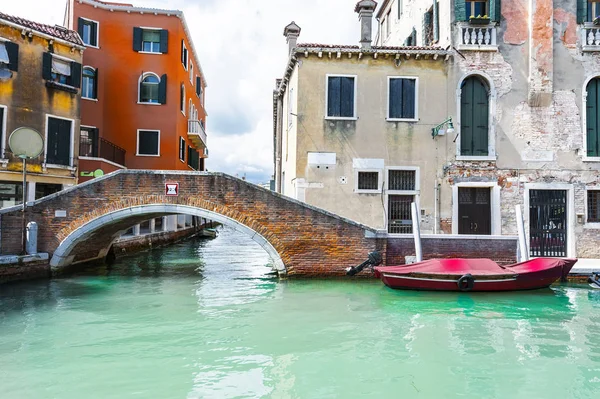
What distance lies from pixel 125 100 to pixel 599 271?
55.6 ft

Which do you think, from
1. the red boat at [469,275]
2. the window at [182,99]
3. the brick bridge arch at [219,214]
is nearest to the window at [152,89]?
the window at [182,99]

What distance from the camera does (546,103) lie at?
14.5 m

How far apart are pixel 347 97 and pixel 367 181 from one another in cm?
245

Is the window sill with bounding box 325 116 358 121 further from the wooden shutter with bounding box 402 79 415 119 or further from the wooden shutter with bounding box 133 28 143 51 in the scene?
the wooden shutter with bounding box 133 28 143 51

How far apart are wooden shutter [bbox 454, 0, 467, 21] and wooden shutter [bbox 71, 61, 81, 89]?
38.7ft

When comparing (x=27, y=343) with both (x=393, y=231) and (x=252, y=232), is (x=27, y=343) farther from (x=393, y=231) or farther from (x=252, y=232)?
(x=393, y=231)

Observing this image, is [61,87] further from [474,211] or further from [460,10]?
[474,211]

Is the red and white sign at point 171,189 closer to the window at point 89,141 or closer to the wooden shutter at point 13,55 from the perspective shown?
the wooden shutter at point 13,55

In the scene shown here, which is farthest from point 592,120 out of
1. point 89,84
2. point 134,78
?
point 89,84

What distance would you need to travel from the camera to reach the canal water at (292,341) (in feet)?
19.2

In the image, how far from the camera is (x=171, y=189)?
472 inches

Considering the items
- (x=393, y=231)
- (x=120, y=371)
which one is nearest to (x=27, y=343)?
(x=120, y=371)

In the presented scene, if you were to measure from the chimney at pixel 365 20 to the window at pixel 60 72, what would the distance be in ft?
30.1

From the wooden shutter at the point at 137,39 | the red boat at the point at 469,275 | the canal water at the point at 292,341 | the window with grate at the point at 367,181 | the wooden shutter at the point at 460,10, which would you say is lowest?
the canal water at the point at 292,341
